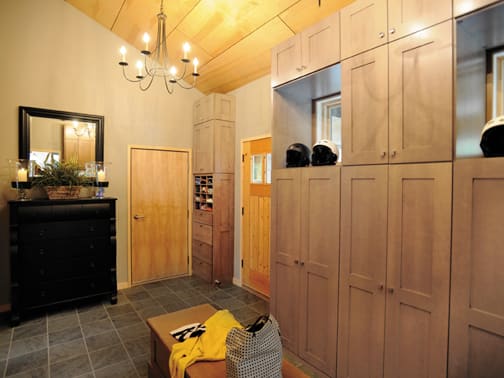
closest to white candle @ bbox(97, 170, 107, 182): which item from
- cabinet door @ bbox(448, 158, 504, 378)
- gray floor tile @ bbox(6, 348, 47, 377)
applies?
gray floor tile @ bbox(6, 348, 47, 377)

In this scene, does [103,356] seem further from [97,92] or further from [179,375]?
[97,92]

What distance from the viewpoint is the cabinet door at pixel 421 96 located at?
1.63 meters

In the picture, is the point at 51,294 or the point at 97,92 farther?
the point at 97,92

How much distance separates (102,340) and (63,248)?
4.12 feet

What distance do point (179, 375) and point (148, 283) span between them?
10.1ft

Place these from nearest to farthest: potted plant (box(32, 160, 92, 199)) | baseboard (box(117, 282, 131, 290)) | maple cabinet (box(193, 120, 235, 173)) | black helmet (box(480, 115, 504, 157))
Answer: black helmet (box(480, 115, 504, 157)) < potted plant (box(32, 160, 92, 199)) < baseboard (box(117, 282, 131, 290)) < maple cabinet (box(193, 120, 235, 173))

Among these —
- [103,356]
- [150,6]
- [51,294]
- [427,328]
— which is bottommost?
[103,356]

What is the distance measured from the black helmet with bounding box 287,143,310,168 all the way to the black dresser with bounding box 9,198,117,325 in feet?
8.21

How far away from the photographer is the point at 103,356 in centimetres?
263

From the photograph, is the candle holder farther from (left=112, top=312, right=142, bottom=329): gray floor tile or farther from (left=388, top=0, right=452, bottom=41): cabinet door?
(left=388, top=0, right=452, bottom=41): cabinet door

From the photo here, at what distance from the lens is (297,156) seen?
2.64m

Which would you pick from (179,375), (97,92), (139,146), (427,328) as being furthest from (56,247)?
(427,328)

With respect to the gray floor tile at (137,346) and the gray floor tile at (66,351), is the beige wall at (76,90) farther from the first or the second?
the gray floor tile at (137,346)

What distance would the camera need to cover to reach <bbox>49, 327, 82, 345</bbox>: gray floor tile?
288 cm
